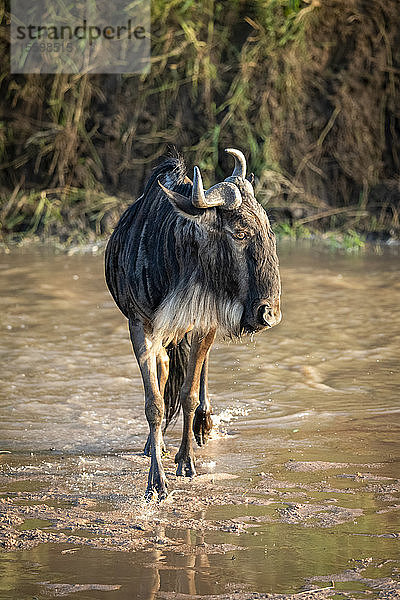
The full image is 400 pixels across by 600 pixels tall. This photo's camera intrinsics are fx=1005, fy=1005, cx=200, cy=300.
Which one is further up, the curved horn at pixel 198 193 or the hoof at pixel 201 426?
the curved horn at pixel 198 193

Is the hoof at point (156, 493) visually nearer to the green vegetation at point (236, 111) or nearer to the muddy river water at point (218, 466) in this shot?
the muddy river water at point (218, 466)

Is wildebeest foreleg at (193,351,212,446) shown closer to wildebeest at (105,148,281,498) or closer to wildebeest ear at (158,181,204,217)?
wildebeest at (105,148,281,498)

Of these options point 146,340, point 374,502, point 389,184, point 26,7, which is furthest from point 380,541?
point 26,7

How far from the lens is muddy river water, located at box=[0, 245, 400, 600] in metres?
3.17

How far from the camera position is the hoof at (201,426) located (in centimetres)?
474

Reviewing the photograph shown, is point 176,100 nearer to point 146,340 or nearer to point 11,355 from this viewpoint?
point 11,355

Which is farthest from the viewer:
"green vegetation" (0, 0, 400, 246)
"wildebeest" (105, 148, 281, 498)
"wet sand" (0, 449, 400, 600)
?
"green vegetation" (0, 0, 400, 246)

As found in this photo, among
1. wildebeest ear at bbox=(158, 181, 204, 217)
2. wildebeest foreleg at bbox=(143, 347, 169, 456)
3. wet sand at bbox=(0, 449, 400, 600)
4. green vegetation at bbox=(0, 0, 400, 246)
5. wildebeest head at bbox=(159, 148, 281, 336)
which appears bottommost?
wet sand at bbox=(0, 449, 400, 600)

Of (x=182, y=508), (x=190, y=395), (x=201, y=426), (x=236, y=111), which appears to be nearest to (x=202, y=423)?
(x=201, y=426)

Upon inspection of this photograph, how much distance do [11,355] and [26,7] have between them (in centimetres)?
706

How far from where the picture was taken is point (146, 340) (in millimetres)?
4387

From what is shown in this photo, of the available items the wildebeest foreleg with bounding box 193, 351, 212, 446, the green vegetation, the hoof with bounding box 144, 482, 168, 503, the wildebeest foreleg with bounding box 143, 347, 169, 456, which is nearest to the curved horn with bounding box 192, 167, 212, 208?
the wildebeest foreleg with bounding box 143, 347, 169, 456

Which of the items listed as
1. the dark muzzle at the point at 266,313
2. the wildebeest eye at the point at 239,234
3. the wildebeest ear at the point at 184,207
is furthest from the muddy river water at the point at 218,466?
the wildebeest ear at the point at 184,207

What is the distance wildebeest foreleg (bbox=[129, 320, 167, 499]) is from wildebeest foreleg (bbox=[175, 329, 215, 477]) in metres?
0.16
